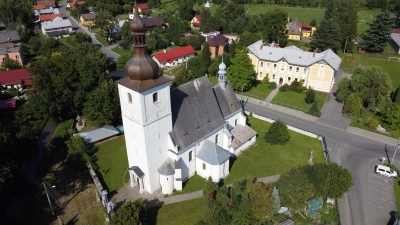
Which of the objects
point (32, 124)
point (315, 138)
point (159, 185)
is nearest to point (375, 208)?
point (315, 138)

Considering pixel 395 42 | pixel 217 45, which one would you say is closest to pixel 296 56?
pixel 217 45

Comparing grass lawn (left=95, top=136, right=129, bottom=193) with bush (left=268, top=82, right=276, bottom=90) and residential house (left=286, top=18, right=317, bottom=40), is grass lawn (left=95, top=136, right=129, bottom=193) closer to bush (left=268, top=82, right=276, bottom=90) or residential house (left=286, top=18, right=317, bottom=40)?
bush (left=268, top=82, right=276, bottom=90)

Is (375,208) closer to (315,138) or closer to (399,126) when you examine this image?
(315,138)

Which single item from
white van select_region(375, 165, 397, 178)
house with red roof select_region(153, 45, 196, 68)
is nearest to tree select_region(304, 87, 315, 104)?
white van select_region(375, 165, 397, 178)

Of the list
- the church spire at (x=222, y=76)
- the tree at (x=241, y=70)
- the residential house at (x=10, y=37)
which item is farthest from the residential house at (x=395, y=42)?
the residential house at (x=10, y=37)

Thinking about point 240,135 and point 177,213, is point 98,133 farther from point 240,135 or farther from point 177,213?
point 240,135

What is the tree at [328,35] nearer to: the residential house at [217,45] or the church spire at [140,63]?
the residential house at [217,45]
